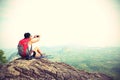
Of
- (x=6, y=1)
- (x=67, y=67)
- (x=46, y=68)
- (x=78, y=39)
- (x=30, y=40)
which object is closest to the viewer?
(x=30, y=40)

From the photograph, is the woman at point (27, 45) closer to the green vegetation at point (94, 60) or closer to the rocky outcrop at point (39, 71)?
the rocky outcrop at point (39, 71)

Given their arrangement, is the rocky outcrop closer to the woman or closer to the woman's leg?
the woman's leg

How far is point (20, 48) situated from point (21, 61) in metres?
0.72

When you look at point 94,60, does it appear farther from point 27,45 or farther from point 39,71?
point 27,45

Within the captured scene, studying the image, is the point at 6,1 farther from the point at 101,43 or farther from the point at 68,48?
the point at 68,48

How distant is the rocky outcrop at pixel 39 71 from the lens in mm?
9273

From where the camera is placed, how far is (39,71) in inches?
380

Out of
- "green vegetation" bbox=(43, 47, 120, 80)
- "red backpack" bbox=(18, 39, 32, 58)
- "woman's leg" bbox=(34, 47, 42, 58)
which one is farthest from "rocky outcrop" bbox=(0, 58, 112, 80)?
"green vegetation" bbox=(43, 47, 120, 80)

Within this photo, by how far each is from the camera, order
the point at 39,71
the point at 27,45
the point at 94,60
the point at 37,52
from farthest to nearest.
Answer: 1. the point at 94,60
2. the point at 39,71
3. the point at 37,52
4. the point at 27,45

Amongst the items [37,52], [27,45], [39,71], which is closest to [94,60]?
[39,71]

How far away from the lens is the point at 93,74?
10.8m

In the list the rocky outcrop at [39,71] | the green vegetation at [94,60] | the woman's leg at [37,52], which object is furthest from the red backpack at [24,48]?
the green vegetation at [94,60]

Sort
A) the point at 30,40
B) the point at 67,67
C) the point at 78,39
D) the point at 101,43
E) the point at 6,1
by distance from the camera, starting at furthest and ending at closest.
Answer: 1. the point at 78,39
2. the point at 101,43
3. the point at 6,1
4. the point at 67,67
5. the point at 30,40

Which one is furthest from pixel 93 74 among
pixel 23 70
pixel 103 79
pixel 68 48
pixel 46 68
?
pixel 68 48
